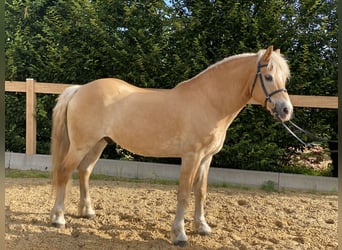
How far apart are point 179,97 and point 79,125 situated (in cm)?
105

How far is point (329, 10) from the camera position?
518 centimetres

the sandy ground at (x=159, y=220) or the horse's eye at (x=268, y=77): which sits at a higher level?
Result: the horse's eye at (x=268, y=77)

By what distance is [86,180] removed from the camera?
370cm

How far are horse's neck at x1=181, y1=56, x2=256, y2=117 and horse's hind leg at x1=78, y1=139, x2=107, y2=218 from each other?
1348 millimetres

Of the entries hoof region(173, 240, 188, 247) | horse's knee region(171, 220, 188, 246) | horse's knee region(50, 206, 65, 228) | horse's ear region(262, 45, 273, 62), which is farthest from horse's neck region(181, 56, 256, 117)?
horse's knee region(50, 206, 65, 228)

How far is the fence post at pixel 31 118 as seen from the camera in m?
5.97

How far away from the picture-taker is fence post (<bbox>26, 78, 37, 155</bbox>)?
597 cm

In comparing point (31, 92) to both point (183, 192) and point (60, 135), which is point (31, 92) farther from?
point (183, 192)

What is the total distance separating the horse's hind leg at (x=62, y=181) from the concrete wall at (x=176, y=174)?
7.20 ft

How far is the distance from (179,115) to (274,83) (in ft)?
2.89

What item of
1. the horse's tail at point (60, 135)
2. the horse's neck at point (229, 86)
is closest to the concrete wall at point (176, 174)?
the horse's tail at point (60, 135)

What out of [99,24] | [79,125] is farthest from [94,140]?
[99,24]

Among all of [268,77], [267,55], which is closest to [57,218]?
[268,77]

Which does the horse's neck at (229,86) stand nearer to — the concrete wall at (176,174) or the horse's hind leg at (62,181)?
the horse's hind leg at (62,181)
